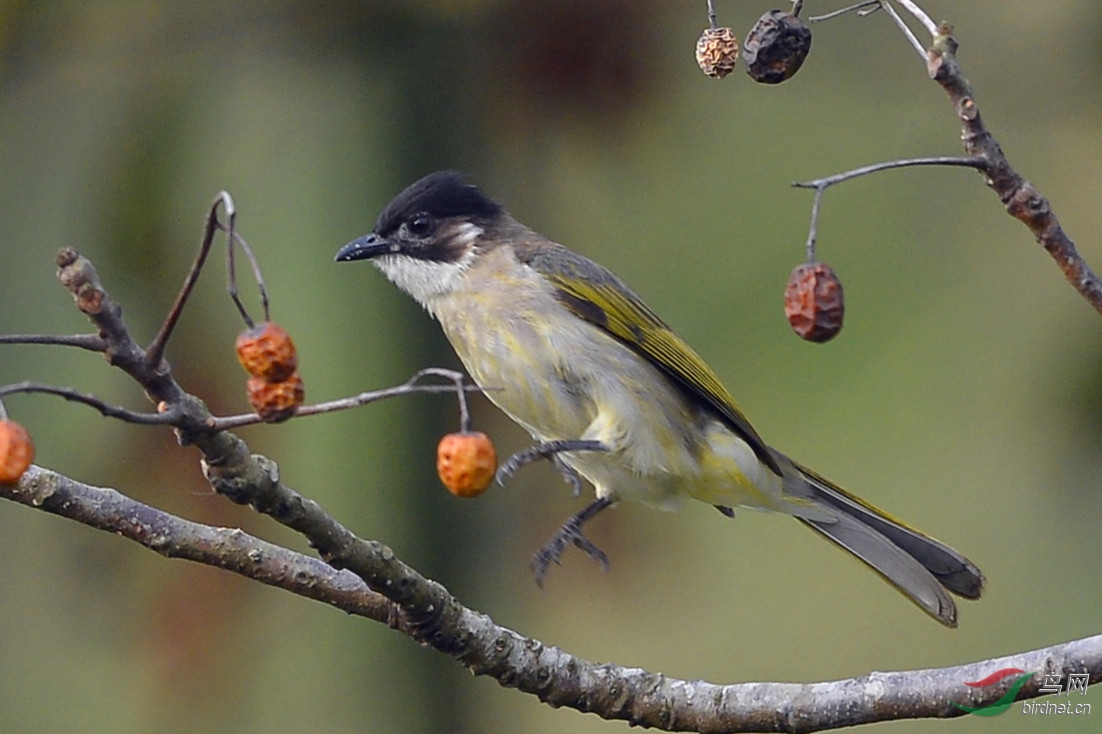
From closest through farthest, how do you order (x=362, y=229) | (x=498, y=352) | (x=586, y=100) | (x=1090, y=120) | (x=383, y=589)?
(x=383, y=589)
(x=498, y=352)
(x=586, y=100)
(x=1090, y=120)
(x=362, y=229)

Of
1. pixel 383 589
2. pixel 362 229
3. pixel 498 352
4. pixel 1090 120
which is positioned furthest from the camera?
pixel 362 229

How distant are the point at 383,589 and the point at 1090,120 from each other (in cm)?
269

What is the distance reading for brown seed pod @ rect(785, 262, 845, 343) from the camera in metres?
1.65

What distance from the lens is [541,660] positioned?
215 cm

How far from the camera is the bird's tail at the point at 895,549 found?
280 centimetres

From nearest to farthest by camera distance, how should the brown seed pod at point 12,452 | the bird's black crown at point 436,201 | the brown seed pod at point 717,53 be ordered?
the brown seed pod at point 12,452, the brown seed pod at point 717,53, the bird's black crown at point 436,201

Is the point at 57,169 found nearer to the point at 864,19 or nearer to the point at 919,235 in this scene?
the point at 864,19

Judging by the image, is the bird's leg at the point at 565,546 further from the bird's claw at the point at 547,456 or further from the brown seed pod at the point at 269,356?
the brown seed pod at the point at 269,356

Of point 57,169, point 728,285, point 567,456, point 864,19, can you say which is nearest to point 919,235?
point 728,285

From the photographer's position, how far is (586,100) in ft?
10.9

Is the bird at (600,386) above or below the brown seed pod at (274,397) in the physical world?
above

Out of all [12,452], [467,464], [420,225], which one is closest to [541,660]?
[467,464]
